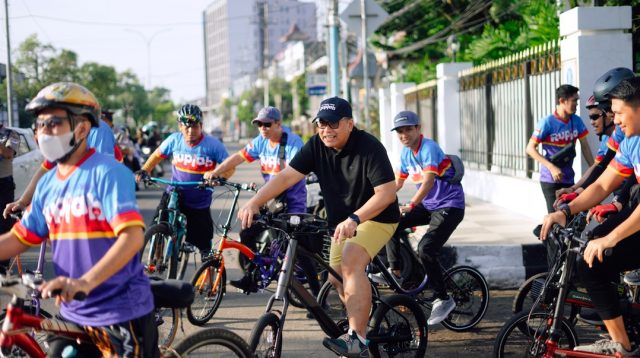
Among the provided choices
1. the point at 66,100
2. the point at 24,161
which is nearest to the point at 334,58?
the point at 24,161

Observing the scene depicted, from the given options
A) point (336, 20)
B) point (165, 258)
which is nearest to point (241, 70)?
point (336, 20)

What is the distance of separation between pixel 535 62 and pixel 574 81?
1985mm

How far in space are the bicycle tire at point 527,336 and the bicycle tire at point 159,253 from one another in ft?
9.55

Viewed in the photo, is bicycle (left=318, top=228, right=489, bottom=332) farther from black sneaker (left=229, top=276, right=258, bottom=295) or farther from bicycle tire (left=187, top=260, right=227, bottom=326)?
bicycle tire (left=187, top=260, right=227, bottom=326)

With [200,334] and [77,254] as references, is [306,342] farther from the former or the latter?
[77,254]

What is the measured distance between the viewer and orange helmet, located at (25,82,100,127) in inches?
136

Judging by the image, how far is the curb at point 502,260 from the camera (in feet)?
28.1

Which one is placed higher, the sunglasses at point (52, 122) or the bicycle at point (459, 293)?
the sunglasses at point (52, 122)

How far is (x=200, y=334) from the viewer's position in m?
3.85

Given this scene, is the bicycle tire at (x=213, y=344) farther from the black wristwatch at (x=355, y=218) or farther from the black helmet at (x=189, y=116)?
the black helmet at (x=189, y=116)

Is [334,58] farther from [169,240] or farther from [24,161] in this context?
[169,240]

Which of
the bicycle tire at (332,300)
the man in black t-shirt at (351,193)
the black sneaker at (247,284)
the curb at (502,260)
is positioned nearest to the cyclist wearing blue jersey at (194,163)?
the black sneaker at (247,284)

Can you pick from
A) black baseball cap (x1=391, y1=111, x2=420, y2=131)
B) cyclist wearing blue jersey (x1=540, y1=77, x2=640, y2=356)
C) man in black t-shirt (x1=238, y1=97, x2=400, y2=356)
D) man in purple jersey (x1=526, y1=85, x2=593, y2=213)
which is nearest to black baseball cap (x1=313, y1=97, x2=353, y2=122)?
man in black t-shirt (x1=238, y1=97, x2=400, y2=356)

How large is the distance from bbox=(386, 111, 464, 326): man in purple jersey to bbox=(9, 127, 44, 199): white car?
7894mm
